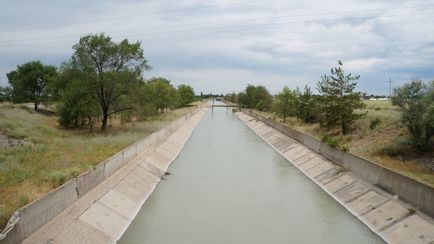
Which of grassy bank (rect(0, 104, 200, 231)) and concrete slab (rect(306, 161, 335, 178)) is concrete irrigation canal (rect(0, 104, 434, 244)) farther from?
grassy bank (rect(0, 104, 200, 231))

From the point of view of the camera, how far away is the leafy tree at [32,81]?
72.2 m

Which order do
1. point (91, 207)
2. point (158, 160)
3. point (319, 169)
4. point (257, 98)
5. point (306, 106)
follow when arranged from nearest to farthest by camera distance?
point (91, 207) < point (319, 169) < point (158, 160) < point (306, 106) < point (257, 98)

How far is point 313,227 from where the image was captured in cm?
1717

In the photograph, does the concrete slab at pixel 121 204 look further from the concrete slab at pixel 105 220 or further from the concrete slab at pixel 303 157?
the concrete slab at pixel 303 157

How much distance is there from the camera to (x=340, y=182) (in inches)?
911

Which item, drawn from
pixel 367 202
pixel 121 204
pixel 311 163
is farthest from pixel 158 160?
pixel 367 202

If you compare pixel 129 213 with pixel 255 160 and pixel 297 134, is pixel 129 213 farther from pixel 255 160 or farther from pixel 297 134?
pixel 297 134

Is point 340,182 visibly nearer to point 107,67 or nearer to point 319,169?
point 319,169

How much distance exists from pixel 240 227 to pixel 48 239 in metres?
7.08

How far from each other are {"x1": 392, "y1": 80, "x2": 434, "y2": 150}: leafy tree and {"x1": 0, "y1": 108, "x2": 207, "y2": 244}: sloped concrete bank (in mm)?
14924

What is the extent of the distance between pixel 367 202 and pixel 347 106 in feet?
69.0

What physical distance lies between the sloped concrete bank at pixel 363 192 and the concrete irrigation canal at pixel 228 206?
0.05 m

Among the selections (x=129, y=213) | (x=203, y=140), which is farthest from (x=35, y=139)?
(x=203, y=140)

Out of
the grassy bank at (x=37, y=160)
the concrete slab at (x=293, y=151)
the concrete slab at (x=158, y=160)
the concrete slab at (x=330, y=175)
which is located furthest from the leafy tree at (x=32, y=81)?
the concrete slab at (x=330, y=175)
